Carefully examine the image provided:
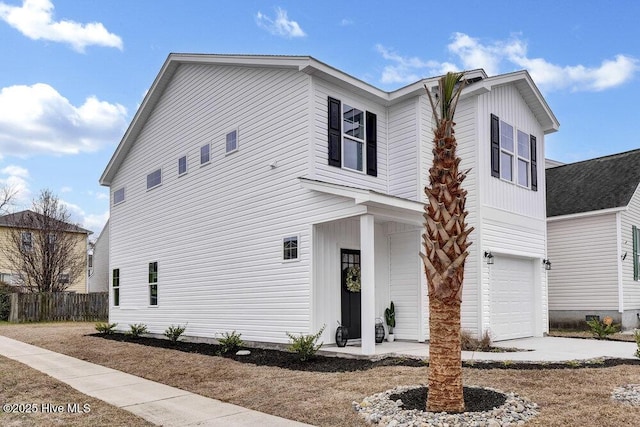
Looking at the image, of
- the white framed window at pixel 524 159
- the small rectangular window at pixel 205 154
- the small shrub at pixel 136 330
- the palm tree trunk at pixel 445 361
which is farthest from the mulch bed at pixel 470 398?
the small shrub at pixel 136 330

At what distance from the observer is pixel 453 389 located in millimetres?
5699

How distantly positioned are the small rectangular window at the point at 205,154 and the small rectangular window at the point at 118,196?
6394mm

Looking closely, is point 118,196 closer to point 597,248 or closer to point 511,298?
point 511,298

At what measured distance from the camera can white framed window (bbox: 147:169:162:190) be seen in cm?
1741

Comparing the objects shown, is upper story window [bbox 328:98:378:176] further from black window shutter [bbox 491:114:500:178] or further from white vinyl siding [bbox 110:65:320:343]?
black window shutter [bbox 491:114:500:178]

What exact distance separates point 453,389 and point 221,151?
33.8ft

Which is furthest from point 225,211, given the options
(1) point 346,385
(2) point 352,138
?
(1) point 346,385

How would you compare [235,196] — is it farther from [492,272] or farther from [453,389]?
[453,389]

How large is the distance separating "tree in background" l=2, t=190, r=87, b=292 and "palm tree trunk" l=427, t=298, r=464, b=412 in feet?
99.5

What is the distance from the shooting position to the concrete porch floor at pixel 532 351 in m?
9.88

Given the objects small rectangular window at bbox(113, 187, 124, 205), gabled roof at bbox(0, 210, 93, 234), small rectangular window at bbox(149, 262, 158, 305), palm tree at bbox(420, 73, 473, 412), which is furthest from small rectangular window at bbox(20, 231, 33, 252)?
palm tree at bbox(420, 73, 473, 412)

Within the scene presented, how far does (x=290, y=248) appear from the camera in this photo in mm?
11742

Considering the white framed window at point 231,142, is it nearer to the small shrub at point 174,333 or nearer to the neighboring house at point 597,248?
the small shrub at point 174,333

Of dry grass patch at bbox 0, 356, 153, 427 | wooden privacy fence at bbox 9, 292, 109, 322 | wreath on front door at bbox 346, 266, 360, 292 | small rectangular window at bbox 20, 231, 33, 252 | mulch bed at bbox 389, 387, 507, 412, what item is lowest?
wooden privacy fence at bbox 9, 292, 109, 322
